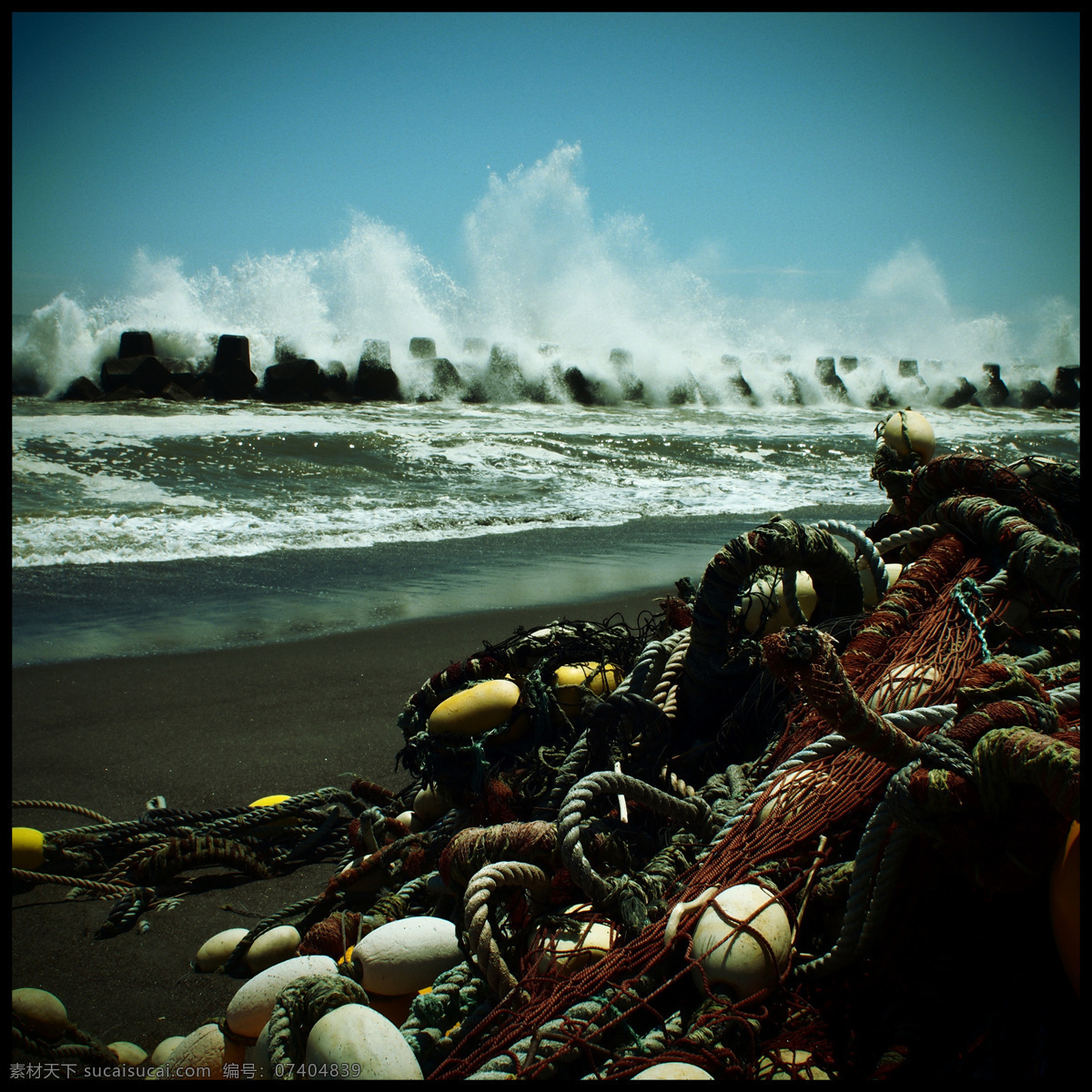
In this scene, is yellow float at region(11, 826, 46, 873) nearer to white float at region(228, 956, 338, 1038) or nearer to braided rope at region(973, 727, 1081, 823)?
white float at region(228, 956, 338, 1038)

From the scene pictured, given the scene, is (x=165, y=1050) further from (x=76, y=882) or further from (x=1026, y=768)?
(x=1026, y=768)

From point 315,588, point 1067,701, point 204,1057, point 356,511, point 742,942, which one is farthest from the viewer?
point 356,511

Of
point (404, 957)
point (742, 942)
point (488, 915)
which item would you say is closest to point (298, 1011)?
point (404, 957)

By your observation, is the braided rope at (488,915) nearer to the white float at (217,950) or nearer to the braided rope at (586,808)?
the braided rope at (586,808)

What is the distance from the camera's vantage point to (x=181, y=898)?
2.67 meters

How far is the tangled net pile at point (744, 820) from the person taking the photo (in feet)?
4.75

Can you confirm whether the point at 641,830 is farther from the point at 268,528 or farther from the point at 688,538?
the point at 268,528

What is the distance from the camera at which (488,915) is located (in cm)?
170

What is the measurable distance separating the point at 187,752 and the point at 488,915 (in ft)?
8.52

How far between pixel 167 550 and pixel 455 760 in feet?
21.1

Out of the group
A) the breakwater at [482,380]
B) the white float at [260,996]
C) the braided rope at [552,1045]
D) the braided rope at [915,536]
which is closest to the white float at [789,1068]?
the braided rope at [552,1045]

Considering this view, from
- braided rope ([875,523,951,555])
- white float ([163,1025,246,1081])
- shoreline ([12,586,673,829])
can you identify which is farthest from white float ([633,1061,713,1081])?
shoreline ([12,586,673,829])

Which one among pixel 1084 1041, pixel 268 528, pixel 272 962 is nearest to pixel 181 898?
pixel 272 962

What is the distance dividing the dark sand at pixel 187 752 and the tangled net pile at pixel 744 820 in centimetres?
17
